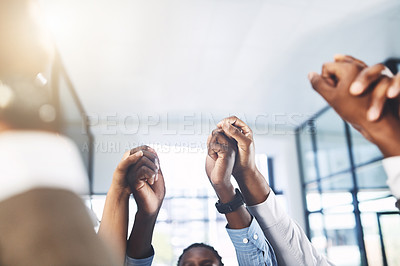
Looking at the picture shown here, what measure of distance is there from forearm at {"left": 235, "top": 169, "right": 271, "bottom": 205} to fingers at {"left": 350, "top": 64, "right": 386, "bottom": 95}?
292 millimetres

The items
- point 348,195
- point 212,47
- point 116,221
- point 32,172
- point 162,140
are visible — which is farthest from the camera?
point 348,195

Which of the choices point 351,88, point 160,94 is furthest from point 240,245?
point 160,94

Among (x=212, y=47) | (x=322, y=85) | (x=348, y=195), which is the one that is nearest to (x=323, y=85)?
(x=322, y=85)

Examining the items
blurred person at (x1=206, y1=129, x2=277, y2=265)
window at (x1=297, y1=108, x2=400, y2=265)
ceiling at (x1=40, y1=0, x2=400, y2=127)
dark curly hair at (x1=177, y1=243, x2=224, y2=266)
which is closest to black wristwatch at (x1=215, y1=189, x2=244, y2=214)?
blurred person at (x1=206, y1=129, x2=277, y2=265)

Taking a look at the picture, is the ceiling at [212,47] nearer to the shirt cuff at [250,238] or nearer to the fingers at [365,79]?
the shirt cuff at [250,238]

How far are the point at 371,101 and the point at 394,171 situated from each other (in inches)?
2.0

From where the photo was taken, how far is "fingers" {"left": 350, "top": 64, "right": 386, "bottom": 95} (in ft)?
0.74

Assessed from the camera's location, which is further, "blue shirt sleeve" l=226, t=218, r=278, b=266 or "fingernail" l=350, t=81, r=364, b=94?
"blue shirt sleeve" l=226, t=218, r=278, b=266

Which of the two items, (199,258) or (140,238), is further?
(199,258)

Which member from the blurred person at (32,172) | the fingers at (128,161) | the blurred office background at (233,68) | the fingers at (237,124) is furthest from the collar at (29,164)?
the blurred office background at (233,68)

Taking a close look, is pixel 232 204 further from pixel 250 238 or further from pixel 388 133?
pixel 388 133

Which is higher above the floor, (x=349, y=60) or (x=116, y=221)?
(x=349, y=60)

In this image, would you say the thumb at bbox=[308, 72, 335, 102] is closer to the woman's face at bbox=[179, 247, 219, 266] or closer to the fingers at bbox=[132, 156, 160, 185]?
the fingers at bbox=[132, 156, 160, 185]

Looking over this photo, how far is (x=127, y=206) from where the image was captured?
1.50 ft
